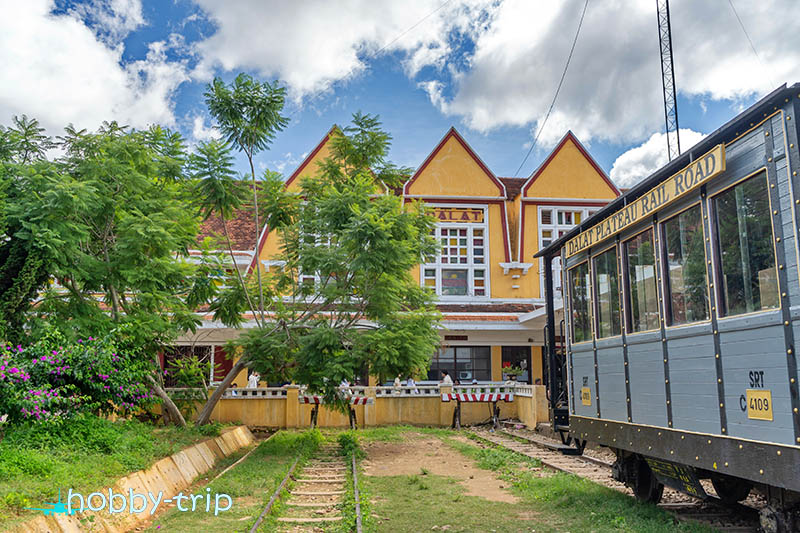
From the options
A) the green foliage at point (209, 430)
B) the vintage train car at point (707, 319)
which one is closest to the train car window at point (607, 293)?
the vintage train car at point (707, 319)

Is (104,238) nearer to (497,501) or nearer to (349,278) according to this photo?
(349,278)

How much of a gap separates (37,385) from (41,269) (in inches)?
121

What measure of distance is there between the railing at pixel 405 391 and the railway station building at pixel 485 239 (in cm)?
307

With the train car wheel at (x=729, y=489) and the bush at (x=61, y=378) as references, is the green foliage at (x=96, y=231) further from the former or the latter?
the train car wheel at (x=729, y=489)

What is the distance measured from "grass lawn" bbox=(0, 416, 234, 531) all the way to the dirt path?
4.58 metres

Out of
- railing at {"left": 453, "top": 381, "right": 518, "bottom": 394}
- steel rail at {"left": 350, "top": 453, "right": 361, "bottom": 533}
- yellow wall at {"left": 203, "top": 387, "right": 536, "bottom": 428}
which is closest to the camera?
steel rail at {"left": 350, "top": 453, "right": 361, "bottom": 533}

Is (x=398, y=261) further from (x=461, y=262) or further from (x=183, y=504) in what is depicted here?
(x=461, y=262)

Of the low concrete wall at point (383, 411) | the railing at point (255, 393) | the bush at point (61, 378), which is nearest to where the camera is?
the bush at point (61, 378)

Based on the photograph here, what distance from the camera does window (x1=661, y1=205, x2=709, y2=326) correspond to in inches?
253

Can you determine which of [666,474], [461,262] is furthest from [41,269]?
[461,262]

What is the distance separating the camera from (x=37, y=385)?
31.1 ft

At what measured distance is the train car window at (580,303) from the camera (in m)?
9.55

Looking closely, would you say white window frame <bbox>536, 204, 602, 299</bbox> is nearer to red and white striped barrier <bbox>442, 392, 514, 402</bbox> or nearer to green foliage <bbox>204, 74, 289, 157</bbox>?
red and white striped barrier <bbox>442, 392, 514, 402</bbox>

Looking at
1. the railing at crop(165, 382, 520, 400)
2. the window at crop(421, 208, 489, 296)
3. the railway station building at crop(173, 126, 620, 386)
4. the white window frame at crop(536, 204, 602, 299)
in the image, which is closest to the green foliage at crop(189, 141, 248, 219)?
the railing at crop(165, 382, 520, 400)
